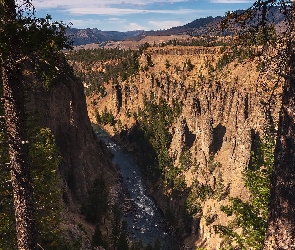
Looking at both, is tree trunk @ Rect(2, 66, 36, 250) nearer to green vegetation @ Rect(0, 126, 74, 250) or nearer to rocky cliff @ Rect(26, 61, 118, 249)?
green vegetation @ Rect(0, 126, 74, 250)

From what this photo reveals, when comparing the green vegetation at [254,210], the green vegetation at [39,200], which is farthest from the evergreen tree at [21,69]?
the green vegetation at [254,210]

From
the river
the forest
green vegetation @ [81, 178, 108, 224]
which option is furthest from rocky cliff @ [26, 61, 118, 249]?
the forest

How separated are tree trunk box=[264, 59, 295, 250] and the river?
46.7m

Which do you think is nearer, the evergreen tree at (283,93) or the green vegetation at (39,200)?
the evergreen tree at (283,93)

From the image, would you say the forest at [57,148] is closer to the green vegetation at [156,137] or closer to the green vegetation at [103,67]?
the green vegetation at [156,137]

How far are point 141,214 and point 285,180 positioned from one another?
55.5 metres

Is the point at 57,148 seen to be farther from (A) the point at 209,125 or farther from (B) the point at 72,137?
(A) the point at 209,125

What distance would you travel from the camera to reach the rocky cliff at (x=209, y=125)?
159 feet

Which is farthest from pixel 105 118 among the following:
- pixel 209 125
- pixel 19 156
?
pixel 19 156

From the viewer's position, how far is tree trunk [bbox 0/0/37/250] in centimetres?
650

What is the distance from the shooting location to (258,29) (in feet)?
24.4

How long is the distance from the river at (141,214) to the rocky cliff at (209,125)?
96.8 inches

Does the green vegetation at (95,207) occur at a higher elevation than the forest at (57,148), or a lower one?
lower

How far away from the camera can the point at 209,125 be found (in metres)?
60.4
